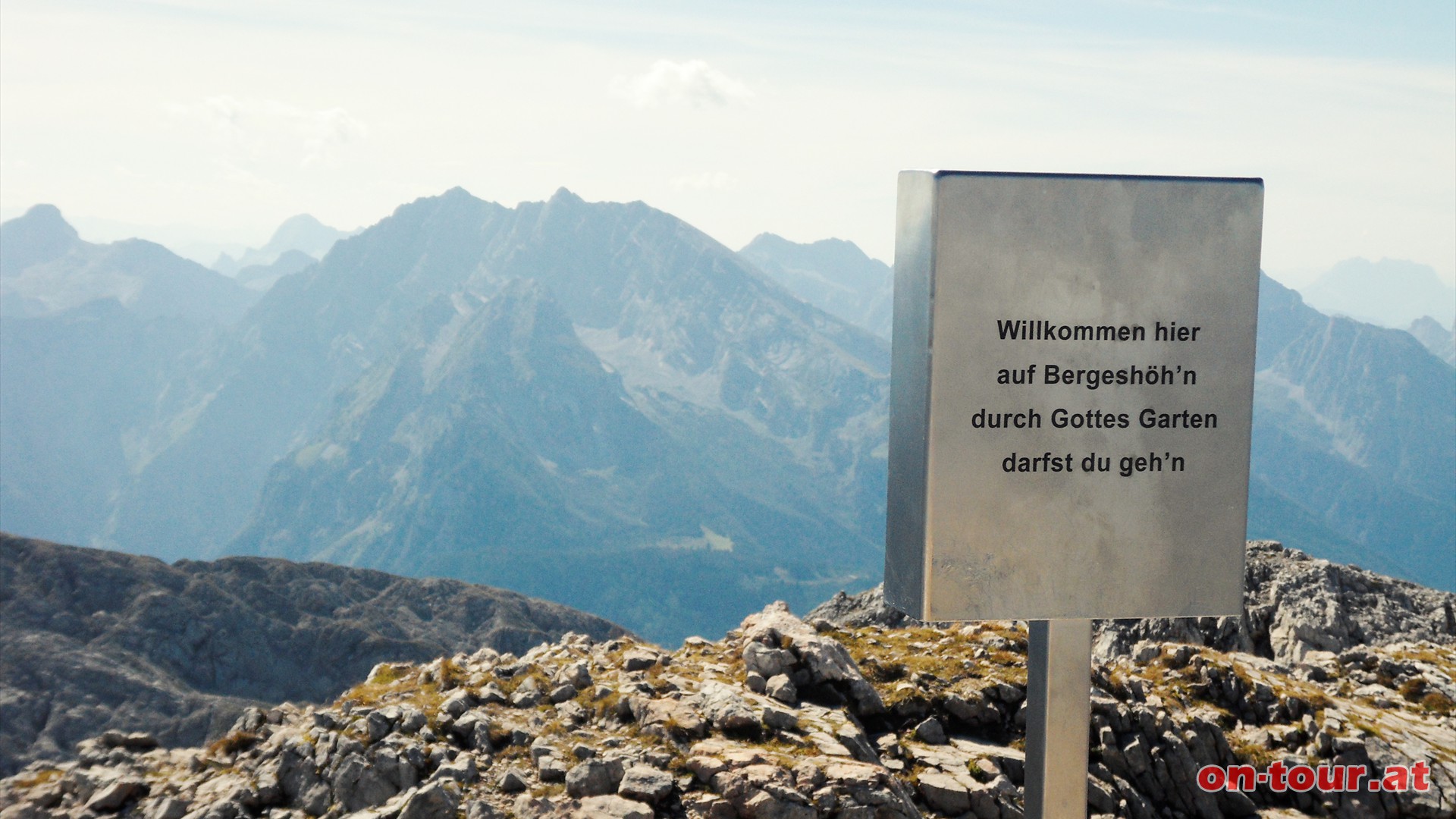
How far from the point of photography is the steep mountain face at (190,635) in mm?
129500

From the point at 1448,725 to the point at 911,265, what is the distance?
24941 mm

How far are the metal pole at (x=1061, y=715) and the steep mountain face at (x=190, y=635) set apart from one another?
434ft

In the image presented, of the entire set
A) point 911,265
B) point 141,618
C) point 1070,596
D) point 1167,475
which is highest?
point 911,265

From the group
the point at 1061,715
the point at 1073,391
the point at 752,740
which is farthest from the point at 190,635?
the point at 1073,391

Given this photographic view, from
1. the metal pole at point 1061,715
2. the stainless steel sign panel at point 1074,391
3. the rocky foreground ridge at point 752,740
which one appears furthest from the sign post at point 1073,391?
the rocky foreground ridge at point 752,740

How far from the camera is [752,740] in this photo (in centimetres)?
1744

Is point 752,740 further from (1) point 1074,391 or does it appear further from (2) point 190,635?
(2) point 190,635

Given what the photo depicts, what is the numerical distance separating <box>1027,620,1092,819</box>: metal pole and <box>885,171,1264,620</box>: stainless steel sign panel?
40cm

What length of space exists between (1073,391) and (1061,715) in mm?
2911

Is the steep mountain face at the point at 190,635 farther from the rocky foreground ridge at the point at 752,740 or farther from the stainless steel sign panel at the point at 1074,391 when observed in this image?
the stainless steel sign panel at the point at 1074,391

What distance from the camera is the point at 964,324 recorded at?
27.7ft

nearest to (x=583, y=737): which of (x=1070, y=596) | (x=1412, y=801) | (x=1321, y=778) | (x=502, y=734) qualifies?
(x=502, y=734)

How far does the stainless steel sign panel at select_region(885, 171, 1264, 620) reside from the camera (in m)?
8.44

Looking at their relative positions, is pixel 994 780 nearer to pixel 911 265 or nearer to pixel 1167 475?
pixel 1167 475
